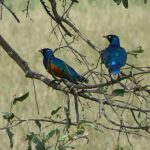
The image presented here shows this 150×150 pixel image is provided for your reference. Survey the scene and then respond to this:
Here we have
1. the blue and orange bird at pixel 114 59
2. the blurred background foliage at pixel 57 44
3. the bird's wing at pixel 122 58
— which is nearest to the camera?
the blue and orange bird at pixel 114 59

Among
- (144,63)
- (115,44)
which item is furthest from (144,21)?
(115,44)

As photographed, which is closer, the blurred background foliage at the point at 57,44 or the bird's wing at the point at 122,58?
the bird's wing at the point at 122,58

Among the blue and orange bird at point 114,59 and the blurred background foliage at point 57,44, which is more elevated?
the blurred background foliage at point 57,44

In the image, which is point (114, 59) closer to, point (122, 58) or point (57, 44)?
point (122, 58)

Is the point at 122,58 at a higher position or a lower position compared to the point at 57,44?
lower

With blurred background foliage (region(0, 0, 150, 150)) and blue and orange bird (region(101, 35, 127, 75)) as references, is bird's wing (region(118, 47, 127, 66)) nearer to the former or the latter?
blue and orange bird (region(101, 35, 127, 75))

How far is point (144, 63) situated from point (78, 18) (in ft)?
12.1

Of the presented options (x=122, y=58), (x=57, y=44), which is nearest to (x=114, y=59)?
(x=122, y=58)

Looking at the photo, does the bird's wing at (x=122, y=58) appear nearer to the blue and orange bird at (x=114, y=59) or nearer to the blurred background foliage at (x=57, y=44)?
the blue and orange bird at (x=114, y=59)

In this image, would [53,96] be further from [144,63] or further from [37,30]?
[37,30]

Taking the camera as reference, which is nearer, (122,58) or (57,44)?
(122,58)

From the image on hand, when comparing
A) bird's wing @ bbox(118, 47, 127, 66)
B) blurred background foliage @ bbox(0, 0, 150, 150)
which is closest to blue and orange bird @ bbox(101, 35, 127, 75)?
bird's wing @ bbox(118, 47, 127, 66)

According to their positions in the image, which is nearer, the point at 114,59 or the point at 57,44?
the point at 114,59

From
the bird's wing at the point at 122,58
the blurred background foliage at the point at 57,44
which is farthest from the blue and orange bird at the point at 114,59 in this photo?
the blurred background foliage at the point at 57,44
